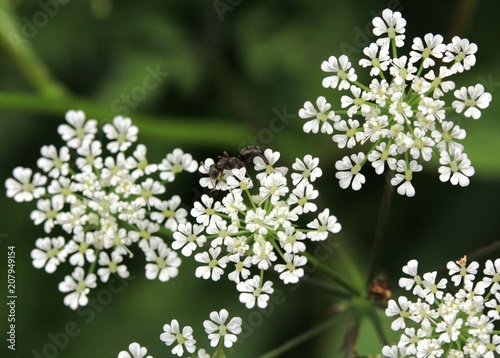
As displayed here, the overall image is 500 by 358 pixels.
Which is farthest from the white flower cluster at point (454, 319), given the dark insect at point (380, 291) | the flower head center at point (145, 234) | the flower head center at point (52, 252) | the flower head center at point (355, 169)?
the flower head center at point (52, 252)

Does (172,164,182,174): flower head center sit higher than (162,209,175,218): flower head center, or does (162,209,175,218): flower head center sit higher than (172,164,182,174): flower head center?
(172,164,182,174): flower head center

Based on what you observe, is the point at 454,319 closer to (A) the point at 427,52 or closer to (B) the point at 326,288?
(B) the point at 326,288

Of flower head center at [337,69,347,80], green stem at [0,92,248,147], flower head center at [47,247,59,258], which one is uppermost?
green stem at [0,92,248,147]

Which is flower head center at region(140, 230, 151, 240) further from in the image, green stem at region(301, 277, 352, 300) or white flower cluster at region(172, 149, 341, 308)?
green stem at region(301, 277, 352, 300)

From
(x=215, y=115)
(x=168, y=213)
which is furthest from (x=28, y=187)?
(x=215, y=115)

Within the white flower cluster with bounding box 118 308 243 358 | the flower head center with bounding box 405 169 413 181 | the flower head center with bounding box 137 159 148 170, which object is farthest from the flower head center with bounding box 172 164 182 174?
the flower head center with bounding box 405 169 413 181

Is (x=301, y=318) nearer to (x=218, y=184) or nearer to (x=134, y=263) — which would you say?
(x=134, y=263)

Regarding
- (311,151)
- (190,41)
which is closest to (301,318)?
(311,151)
